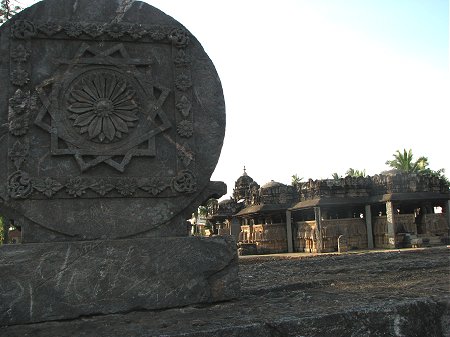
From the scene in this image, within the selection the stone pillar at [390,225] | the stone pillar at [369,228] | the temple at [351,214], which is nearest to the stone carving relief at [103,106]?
the temple at [351,214]

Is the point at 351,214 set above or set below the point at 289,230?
above

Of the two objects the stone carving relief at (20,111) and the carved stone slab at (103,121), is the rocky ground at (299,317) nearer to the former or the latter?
the carved stone slab at (103,121)

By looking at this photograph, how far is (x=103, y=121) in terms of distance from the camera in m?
3.26

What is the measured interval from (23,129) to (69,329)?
145 centimetres

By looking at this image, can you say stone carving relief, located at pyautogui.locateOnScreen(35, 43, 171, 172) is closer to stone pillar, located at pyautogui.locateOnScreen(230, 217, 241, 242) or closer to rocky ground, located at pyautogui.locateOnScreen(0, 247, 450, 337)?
rocky ground, located at pyautogui.locateOnScreen(0, 247, 450, 337)

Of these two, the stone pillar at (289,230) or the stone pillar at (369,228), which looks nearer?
the stone pillar at (369,228)

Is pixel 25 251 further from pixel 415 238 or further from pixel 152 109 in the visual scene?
pixel 415 238

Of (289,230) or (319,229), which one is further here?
(289,230)

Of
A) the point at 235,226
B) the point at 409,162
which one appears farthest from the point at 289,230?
the point at 409,162

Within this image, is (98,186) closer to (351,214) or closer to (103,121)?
(103,121)

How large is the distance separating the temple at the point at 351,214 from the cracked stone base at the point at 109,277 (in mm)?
21198

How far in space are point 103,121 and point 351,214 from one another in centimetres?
2579

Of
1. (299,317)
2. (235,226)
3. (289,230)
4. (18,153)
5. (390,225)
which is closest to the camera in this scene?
(299,317)

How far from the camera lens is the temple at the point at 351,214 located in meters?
24.1
